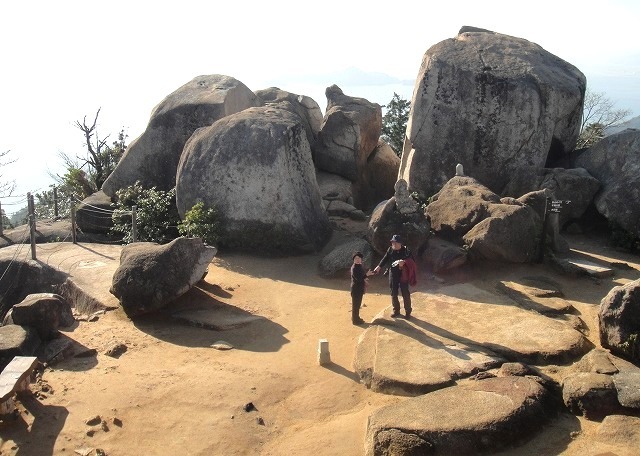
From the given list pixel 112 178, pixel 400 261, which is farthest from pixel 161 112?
pixel 400 261

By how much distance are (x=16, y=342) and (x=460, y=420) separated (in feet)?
22.5

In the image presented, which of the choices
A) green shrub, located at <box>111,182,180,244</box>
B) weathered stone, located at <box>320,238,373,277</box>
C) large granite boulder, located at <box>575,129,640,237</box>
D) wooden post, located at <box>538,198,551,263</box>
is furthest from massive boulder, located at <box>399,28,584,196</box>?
green shrub, located at <box>111,182,180,244</box>

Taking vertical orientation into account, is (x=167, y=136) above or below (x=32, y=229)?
above

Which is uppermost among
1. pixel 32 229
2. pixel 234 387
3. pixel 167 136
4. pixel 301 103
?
pixel 301 103

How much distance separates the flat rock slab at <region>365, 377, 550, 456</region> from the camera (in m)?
7.30

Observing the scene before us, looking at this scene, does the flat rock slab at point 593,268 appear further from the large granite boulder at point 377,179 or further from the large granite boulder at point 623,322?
the large granite boulder at point 377,179

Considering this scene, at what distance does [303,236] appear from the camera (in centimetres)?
1584

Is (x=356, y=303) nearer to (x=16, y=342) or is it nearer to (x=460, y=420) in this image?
(x=460, y=420)

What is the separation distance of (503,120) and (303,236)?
6.60 m

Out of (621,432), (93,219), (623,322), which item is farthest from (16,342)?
(93,219)

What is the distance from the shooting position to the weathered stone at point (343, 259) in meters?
14.3

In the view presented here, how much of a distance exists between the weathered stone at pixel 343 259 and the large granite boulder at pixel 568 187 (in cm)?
511

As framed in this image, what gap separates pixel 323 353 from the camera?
1016cm

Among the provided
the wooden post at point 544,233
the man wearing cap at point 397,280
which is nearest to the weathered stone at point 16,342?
the man wearing cap at point 397,280
